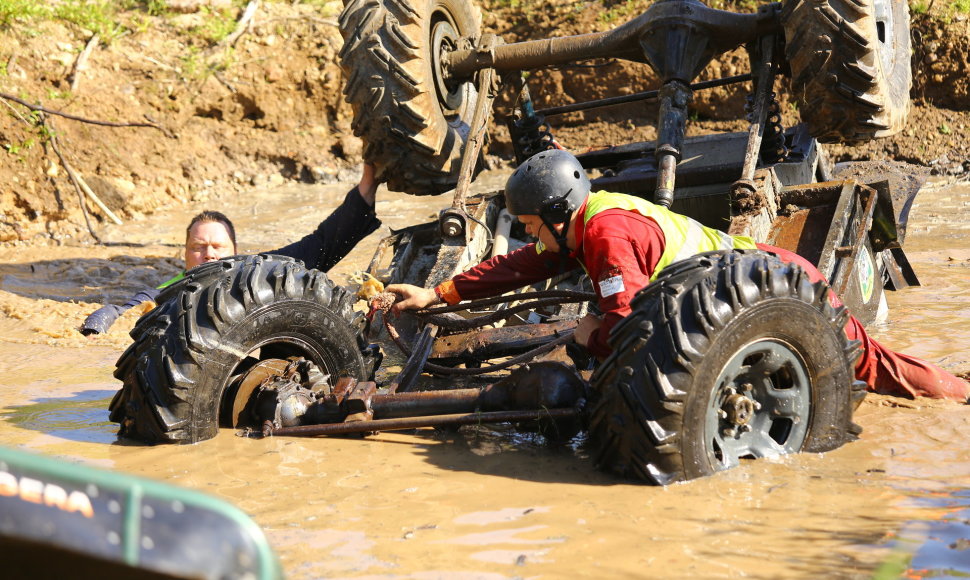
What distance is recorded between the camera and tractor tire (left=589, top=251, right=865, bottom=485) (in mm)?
3381

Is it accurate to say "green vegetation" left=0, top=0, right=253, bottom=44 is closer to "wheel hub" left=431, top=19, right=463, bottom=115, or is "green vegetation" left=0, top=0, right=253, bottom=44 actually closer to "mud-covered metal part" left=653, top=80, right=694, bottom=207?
"wheel hub" left=431, top=19, right=463, bottom=115

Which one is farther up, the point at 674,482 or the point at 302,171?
the point at 302,171

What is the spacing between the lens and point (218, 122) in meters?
11.5

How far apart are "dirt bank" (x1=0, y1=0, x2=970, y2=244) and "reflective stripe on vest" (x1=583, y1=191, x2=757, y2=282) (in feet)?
22.6

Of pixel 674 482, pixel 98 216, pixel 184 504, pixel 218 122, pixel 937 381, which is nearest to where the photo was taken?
pixel 184 504

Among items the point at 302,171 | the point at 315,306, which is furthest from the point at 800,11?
the point at 302,171

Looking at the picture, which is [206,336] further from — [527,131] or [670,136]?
[527,131]

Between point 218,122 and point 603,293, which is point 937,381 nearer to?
point 603,293

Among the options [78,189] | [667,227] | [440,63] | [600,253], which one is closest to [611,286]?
[600,253]

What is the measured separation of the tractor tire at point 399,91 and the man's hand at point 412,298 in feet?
6.28

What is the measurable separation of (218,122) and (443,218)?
20.8ft

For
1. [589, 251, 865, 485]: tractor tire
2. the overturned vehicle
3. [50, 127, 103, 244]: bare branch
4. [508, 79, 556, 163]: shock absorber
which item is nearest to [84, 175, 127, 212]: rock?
[50, 127, 103, 244]: bare branch

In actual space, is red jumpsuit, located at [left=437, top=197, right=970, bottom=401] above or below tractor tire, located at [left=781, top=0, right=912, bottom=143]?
below

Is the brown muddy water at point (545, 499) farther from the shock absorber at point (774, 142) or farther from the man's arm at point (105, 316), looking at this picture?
the shock absorber at point (774, 142)
